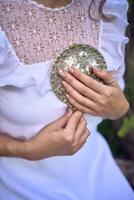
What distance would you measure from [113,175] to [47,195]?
0.27 m

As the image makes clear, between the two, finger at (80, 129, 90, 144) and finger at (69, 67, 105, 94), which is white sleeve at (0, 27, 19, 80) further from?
finger at (80, 129, 90, 144)

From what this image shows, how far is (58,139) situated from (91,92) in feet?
0.54

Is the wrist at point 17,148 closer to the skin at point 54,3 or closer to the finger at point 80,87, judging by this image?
the finger at point 80,87

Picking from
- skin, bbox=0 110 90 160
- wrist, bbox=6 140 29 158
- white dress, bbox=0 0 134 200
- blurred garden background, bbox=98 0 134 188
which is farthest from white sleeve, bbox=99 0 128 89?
blurred garden background, bbox=98 0 134 188

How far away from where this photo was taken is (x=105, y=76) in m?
1.53

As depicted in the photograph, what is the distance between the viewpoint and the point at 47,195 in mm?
1551

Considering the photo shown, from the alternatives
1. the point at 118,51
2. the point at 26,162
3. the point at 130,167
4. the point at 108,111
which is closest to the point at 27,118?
the point at 26,162

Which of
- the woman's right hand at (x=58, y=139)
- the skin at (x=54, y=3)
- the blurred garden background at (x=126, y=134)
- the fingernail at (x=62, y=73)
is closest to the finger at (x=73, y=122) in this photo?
the woman's right hand at (x=58, y=139)

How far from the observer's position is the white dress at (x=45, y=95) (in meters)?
1.46

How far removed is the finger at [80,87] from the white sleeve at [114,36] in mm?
125

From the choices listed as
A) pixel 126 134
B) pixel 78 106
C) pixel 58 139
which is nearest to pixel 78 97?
pixel 78 106

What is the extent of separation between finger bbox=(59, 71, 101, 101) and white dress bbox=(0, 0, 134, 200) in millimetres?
54

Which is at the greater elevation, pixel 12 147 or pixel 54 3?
pixel 54 3

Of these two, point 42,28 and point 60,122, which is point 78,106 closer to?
point 60,122
